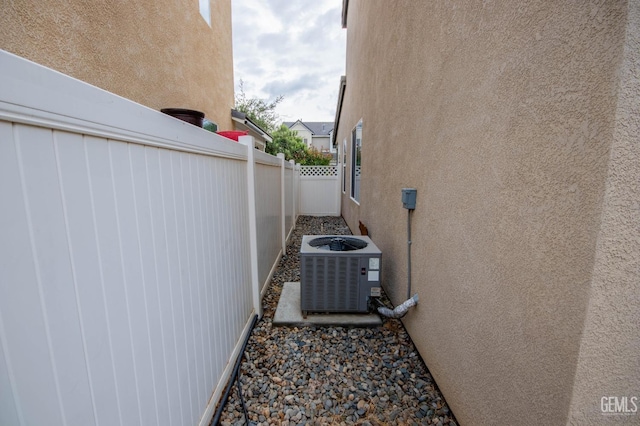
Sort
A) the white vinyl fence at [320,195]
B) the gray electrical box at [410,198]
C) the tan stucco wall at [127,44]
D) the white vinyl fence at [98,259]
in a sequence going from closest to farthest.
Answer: the white vinyl fence at [98,259]
the tan stucco wall at [127,44]
the gray electrical box at [410,198]
the white vinyl fence at [320,195]

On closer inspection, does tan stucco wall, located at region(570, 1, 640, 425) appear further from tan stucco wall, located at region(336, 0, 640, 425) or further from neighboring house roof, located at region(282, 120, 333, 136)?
neighboring house roof, located at region(282, 120, 333, 136)

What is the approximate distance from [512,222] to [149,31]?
12.0 feet

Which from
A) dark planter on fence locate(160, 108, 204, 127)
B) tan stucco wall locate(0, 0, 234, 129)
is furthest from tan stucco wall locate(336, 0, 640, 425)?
tan stucco wall locate(0, 0, 234, 129)

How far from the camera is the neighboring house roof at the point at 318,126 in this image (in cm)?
3032

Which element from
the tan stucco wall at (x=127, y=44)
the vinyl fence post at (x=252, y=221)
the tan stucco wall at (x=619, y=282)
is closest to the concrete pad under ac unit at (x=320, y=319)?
the vinyl fence post at (x=252, y=221)

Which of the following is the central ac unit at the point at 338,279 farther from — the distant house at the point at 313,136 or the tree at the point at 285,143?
the distant house at the point at 313,136

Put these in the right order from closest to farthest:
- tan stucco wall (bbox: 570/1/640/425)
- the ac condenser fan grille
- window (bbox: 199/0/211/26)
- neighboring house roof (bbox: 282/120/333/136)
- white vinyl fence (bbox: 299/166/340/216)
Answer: tan stucco wall (bbox: 570/1/640/425) < the ac condenser fan grille < window (bbox: 199/0/211/26) < white vinyl fence (bbox: 299/166/340/216) < neighboring house roof (bbox: 282/120/333/136)

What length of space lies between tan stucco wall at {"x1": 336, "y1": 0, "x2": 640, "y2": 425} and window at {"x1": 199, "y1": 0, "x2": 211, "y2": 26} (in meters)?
3.88

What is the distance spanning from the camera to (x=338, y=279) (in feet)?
9.03

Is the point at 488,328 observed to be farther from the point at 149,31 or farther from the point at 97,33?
the point at 149,31

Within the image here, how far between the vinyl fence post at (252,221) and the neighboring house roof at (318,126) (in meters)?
27.9

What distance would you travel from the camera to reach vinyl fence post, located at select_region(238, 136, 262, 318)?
264 centimetres

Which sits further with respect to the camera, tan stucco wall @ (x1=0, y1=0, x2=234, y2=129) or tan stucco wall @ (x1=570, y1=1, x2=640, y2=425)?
tan stucco wall @ (x1=0, y1=0, x2=234, y2=129)

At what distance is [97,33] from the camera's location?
6.87 ft
